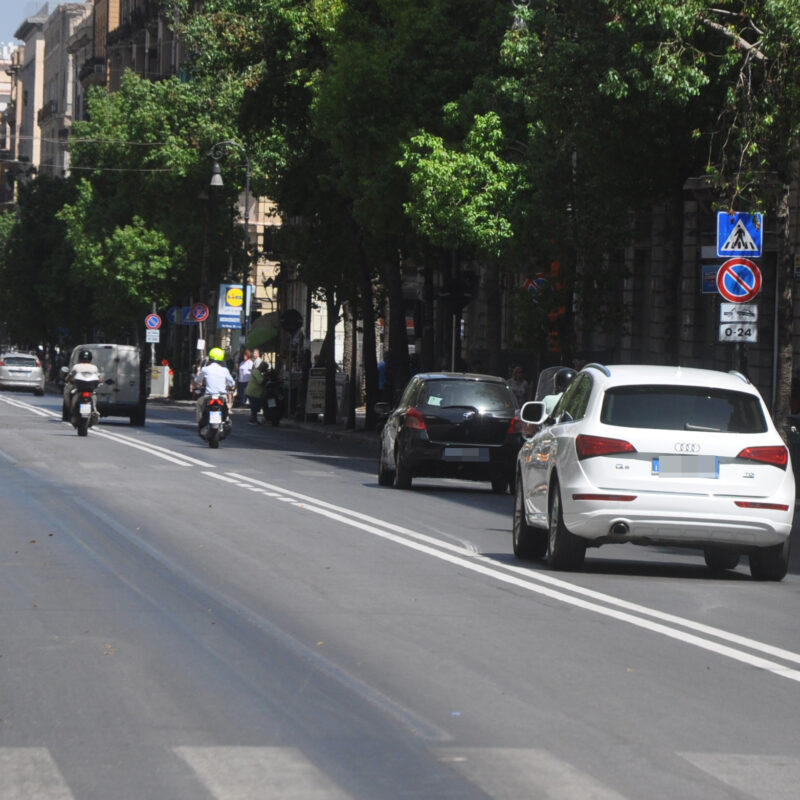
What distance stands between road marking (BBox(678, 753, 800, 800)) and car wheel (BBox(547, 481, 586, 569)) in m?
7.18

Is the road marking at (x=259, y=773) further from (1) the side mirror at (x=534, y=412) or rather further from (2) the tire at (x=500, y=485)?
(2) the tire at (x=500, y=485)

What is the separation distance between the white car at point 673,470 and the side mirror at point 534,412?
1519 mm

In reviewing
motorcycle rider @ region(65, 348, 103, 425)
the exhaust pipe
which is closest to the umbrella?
motorcycle rider @ region(65, 348, 103, 425)

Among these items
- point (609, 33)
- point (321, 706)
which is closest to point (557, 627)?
point (321, 706)

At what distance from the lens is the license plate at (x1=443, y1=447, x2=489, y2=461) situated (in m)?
25.8

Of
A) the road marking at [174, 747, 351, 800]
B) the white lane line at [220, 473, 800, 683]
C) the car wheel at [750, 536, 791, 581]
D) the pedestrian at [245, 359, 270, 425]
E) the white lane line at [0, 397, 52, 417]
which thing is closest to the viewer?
the road marking at [174, 747, 351, 800]

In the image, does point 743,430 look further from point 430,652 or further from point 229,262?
point 229,262

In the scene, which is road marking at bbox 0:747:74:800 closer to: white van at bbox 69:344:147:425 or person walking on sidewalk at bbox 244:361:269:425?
white van at bbox 69:344:147:425

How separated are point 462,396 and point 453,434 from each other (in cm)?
60

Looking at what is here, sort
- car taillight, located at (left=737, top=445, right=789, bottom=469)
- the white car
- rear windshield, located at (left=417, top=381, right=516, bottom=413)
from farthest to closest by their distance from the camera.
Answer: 1. rear windshield, located at (left=417, top=381, right=516, bottom=413)
2. car taillight, located at (left=737, top=445, right=789, bottom=469)
3. the white car

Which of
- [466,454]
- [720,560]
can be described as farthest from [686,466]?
[466,454]

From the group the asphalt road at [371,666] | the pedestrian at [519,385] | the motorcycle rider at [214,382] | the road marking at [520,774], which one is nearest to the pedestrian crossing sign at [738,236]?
the asphalt road at [371,666]

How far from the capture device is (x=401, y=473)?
26.0 metres

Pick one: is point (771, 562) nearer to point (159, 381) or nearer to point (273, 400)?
point (273, 400)
